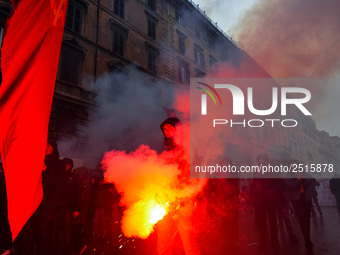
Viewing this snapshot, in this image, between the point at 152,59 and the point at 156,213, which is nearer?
the point at 156,213

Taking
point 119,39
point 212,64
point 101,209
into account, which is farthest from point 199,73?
point 101,209

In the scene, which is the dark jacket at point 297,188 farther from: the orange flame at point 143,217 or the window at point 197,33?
the window at point 197,33

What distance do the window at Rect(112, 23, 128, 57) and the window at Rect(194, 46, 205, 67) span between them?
7.18 m

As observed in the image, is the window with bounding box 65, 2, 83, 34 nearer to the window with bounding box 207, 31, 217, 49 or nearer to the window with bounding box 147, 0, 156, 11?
the window with bounding box 147, 0, 156, 11

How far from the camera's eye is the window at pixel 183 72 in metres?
18.2

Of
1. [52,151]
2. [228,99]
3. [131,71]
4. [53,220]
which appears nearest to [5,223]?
[53,220]

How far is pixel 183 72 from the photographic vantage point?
1856 cm

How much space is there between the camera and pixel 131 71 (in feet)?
47.8

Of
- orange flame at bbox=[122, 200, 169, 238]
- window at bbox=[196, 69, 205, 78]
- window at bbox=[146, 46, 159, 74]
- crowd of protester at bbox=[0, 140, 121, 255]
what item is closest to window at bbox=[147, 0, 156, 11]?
window at bbox=[146, 46, 159, 74]

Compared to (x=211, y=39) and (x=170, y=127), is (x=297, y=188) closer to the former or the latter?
(x=170, y=127)

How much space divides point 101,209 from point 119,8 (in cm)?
1275

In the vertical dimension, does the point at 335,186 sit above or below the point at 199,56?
below

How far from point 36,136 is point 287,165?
4.52m

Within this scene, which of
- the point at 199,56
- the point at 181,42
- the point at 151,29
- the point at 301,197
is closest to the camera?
the point at 301,197
